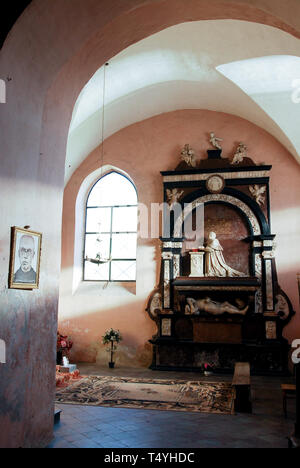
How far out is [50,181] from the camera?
4.49 m

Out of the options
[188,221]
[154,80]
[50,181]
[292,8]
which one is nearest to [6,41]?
[50,181]

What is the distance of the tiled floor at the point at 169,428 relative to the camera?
435 cm

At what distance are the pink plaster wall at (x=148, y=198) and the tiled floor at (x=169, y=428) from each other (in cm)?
436

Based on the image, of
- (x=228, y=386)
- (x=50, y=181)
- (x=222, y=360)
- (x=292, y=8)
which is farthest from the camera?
(x=222, y=360)

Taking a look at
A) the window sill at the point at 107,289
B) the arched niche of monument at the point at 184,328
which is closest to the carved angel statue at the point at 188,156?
the window sill at the point at 107,289

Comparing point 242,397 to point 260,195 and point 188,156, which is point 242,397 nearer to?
point 260,195

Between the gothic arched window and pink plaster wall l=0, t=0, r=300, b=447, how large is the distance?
6.27 m

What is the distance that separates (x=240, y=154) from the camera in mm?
10273

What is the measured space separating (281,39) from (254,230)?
13.9ft

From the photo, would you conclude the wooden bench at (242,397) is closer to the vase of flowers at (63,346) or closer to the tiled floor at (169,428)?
the tiled floor at (169,428)

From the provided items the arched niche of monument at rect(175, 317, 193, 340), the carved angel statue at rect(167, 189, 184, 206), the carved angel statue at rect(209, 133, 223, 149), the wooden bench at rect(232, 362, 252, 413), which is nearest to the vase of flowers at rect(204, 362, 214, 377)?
the arched niche of monument at rect(175, 317, 193, 340)

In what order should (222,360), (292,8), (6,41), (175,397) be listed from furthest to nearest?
(222,360) < (175,397) < (292,8) < (6,41)

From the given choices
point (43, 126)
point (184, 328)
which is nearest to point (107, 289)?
point (184, 328)

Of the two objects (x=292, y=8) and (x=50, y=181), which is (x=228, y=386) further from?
(x=292, y=8)
